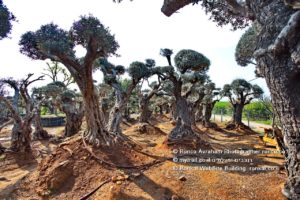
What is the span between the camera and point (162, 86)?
10.5m

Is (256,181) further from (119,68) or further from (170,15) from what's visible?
(119,68)

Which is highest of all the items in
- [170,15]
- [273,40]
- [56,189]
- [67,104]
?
[170,15]

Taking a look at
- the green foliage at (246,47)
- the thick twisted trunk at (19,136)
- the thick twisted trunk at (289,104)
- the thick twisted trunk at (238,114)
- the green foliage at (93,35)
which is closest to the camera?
the thick twisted trunk at (289,104)

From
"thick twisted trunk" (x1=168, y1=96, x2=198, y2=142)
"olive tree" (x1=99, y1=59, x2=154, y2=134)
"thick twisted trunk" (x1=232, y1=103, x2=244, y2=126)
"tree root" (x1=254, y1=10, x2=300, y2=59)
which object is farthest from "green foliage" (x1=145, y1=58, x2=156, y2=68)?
"thick twisted trunk" (x1=232, y1=103, x2=244, y2=126)

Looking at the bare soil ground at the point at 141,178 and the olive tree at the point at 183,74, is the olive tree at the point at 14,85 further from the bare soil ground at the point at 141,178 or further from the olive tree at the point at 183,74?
the olive tree at the point at 183,74

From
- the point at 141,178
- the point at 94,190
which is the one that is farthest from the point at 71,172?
the point at 141,178

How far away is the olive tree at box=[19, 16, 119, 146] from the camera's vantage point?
4.46 meters

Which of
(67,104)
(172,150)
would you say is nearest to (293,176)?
(172,150)

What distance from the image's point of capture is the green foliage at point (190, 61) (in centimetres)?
671

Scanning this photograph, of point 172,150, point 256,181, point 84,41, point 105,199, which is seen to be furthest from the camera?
point 172,150

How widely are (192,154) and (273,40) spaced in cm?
403

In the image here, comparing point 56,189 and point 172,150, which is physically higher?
point 172,150

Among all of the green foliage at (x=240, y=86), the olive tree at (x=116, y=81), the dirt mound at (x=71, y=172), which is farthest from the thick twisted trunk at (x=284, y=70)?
the green foliage at (x=240, y=86)

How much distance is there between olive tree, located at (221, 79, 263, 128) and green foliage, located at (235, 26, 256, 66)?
5305 millimetres
